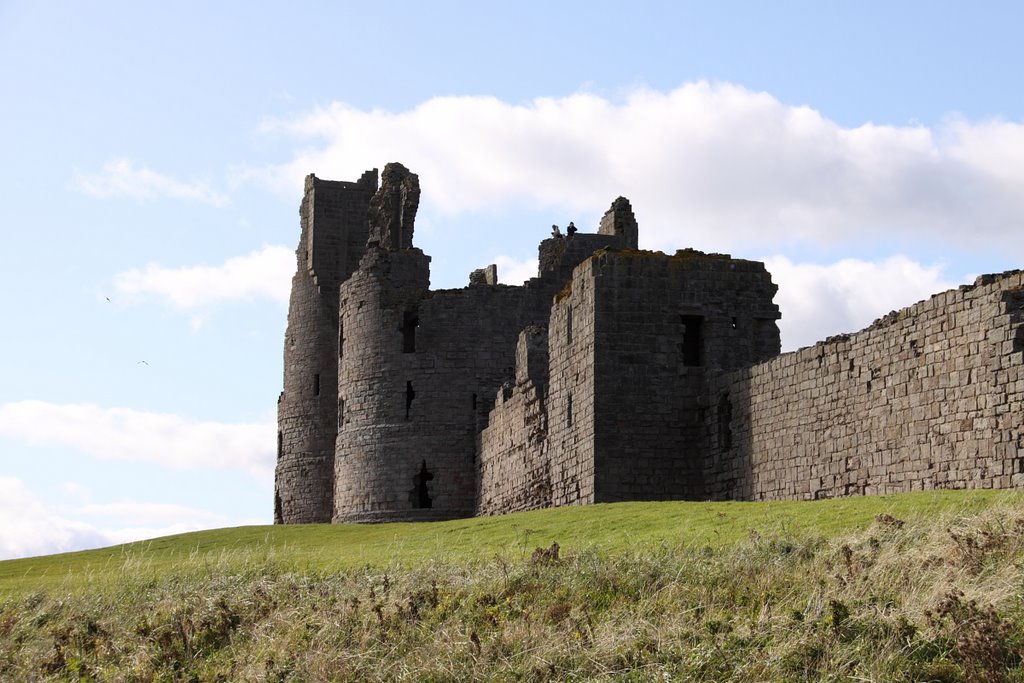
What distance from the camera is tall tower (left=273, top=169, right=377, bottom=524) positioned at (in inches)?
1914

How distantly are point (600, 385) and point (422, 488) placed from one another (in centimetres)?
1352

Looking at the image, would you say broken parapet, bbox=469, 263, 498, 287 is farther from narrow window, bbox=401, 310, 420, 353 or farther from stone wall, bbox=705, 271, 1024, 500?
stone wall, bbox=705, 271, 1024, 500

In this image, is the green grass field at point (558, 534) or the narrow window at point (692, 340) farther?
the narrow window at point (692, 340)

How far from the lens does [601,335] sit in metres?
29.9

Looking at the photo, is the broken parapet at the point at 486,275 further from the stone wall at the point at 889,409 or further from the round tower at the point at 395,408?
the stone wall at the point at 889,409

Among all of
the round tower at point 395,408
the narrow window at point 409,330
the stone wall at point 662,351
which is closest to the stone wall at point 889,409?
the stone wall at point 662,351

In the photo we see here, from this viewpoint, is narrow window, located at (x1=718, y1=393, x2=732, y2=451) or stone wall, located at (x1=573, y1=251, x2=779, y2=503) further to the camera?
stone wall, located at (x1=573, y1=251, x2=779, y2=503)

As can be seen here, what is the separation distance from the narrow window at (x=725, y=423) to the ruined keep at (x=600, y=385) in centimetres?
4

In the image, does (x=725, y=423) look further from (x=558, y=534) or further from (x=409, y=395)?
(x=409, y=395)

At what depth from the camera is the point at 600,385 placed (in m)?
29.7

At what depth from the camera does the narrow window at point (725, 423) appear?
95.1ft

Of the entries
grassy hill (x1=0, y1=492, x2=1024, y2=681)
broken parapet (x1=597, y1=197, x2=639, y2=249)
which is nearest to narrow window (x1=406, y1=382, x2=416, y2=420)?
broken parapet (x1=597, y1=197, x2=639, y2=249)

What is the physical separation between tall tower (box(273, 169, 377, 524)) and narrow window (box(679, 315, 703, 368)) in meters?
18.1

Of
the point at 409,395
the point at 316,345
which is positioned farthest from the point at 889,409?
the point at 316,345
